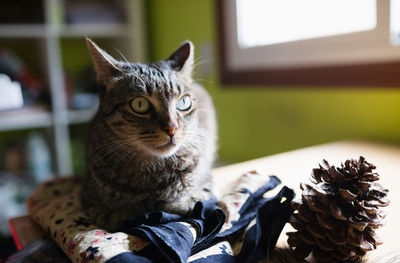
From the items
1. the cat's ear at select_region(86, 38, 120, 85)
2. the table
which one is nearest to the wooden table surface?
the table

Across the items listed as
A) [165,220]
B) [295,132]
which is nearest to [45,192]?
[165,220]

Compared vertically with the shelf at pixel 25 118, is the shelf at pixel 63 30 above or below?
above

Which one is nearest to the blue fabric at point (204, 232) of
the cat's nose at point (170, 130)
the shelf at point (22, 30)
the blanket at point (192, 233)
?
the blanket at point (192, 233)

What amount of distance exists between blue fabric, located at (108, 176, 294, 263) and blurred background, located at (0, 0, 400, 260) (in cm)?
52

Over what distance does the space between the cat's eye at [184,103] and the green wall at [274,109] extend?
577mm

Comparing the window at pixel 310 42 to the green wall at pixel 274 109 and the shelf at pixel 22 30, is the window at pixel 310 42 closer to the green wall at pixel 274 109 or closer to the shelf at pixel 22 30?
the green wall at pixel 274 109

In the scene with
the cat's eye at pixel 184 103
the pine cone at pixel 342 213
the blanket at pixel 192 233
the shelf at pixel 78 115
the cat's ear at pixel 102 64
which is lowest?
the blanket at pixel 192 233

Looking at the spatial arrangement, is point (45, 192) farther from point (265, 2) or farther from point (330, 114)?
point (265, 2)

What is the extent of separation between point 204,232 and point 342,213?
0.23 metres

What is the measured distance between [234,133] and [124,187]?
3.22ft

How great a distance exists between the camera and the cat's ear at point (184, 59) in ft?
2.56

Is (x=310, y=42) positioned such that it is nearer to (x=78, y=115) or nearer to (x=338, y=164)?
(x=338, y=164)

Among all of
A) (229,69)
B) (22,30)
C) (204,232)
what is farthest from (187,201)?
(22,30)

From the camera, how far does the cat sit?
25.8 inches
